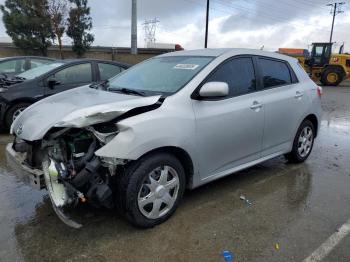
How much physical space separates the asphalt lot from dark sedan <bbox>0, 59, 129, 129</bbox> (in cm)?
238

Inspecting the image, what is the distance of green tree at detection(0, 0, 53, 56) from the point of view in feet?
87.4

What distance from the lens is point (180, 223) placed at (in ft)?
11.2

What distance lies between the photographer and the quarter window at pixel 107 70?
762cm

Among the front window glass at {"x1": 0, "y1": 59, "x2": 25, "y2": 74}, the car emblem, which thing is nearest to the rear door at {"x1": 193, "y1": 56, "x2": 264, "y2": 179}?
the car emblem

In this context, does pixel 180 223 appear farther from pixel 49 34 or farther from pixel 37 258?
pixel 49 34

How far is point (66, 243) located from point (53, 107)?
130cm

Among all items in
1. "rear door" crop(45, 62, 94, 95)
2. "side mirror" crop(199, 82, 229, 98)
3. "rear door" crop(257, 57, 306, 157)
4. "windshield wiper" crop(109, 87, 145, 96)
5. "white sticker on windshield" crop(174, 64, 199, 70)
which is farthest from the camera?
"rear door" crop(45, 62, 94, 95)

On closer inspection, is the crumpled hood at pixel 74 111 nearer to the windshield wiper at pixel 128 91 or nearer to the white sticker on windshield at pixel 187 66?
the windshield wiper at pixel 128 91

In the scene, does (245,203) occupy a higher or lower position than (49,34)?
lower

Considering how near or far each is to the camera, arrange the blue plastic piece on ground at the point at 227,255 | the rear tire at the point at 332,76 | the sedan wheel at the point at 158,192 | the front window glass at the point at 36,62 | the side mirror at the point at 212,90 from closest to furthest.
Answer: the blue plastic piece on ground at the point at 227,255 < the sedan wheel at the point at 158,192 < the side mirror at the point at 212,90 < the front window glass at the point at 36,62 < the rear tire at the point at 332,76

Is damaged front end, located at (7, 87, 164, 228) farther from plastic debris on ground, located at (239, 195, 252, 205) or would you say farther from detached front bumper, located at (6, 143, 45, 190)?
plastic debris on ground, located at (239, 195, 252, 205)

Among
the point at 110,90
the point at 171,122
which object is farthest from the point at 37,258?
the point at 110,90

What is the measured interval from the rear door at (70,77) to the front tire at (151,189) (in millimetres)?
4462

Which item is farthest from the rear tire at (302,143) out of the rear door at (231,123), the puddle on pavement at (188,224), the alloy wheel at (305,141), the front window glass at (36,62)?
the front window glass at (36,62)
